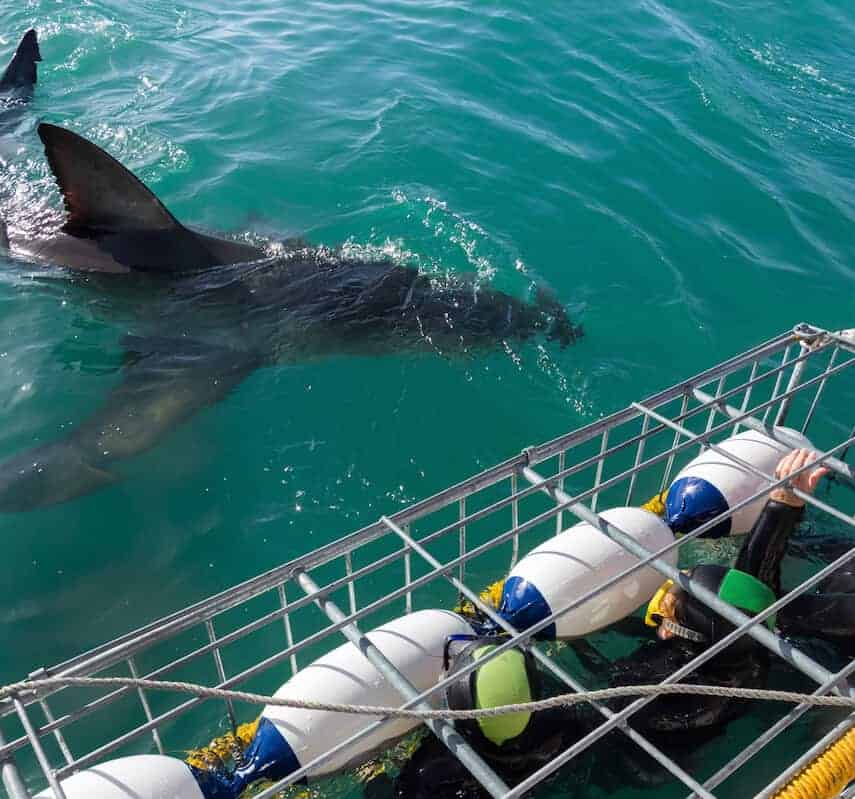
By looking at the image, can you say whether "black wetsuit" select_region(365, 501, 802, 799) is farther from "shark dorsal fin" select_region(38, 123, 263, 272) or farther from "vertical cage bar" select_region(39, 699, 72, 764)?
"shark dorsal fin" select_region(38, 123, 263, 272)

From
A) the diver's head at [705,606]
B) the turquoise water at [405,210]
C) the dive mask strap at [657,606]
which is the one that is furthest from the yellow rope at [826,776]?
the turquoise water at [405,210]

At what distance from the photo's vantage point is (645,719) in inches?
141

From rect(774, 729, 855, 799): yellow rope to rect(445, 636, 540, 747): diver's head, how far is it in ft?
3.18

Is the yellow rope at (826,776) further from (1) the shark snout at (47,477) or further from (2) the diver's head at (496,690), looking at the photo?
(1) the shark snout at (47,477)

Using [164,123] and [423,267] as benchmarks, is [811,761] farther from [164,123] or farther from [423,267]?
[164,123]

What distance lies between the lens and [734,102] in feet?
37.4

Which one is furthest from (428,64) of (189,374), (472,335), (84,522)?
(84,522)

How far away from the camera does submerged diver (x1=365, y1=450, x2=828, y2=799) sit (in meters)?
3.14

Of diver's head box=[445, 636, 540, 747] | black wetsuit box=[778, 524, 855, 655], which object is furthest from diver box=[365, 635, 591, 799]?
black wetsuit box=[778, 524, 855, 655]

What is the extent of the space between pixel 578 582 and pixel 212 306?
4399mm

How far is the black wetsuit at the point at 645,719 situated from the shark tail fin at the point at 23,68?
35.6 feet

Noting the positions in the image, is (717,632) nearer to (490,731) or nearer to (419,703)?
(490,731)

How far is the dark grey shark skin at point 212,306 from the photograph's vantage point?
6.08 meters

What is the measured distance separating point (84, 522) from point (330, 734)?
9.43 feet
